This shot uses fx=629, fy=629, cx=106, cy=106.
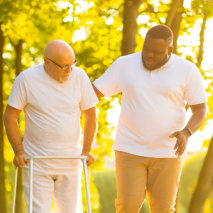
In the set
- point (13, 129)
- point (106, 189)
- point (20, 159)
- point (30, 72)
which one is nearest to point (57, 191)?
point (20, 159)

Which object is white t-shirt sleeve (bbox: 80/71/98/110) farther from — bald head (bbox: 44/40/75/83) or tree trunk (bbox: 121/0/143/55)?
tree trunk (bbox: 121/0/143/55)

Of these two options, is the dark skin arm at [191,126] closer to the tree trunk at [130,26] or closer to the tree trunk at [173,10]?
the tree trunk at [173,10]

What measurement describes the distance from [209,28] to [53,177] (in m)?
5.78

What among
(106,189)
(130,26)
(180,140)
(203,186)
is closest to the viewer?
(180,140)

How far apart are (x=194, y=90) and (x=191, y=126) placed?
0.31 meters

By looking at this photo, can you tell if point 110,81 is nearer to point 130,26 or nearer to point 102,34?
point 130,26

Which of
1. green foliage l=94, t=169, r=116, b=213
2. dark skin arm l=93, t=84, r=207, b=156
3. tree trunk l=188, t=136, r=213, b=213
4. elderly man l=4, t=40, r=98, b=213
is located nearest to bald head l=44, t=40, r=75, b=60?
elderly man l=4, t=40, r=98, b=213

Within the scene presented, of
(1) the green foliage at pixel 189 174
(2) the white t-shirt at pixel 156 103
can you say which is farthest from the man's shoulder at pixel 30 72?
(1) the green foliage at pixel 189 174

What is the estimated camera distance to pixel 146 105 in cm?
525

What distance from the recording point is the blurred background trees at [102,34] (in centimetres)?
898

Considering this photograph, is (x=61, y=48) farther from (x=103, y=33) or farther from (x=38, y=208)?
(x=103, y=33)

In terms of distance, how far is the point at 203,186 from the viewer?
11289 mm

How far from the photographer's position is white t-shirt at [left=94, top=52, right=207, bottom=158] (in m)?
5.25

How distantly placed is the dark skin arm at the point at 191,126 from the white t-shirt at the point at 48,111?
84 cm
